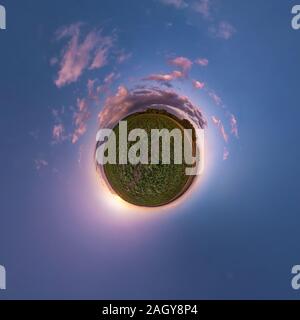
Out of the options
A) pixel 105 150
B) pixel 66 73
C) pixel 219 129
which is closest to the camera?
pixel 66 73

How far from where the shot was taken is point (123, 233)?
3398mm

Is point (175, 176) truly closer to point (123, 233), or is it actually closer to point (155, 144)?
point (155, 144)

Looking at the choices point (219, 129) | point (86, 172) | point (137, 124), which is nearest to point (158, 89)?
point (137, 124)

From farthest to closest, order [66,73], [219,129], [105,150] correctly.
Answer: [105,150] < [219,129] < [66,73]

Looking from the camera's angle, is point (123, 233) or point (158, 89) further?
point (158, 89)

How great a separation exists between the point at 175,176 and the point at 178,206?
430 mm

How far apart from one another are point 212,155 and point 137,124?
0.88m
